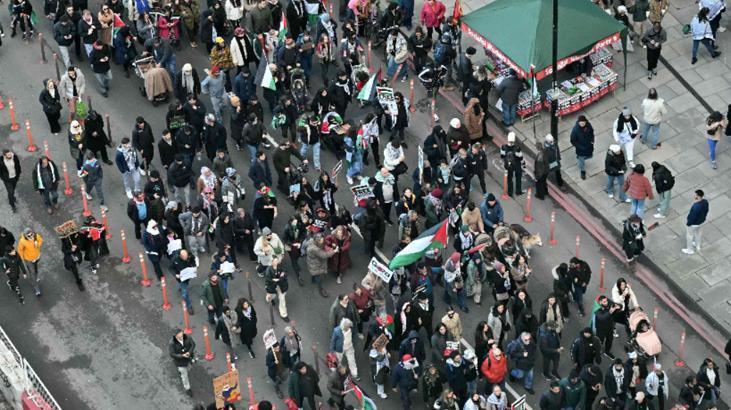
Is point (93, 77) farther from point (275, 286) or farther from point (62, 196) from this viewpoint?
point (275, 286)

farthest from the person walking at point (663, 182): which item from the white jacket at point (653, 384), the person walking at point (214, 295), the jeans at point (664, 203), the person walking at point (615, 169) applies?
the person walking at point (214, 295)

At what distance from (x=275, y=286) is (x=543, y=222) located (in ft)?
22.4

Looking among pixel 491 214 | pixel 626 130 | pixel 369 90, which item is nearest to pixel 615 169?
pixel 626 130

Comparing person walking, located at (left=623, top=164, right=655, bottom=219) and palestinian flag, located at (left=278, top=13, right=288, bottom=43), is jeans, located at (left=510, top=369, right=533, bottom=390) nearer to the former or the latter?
person walking, located at (left=623, top=164, right=655, bottom=219)

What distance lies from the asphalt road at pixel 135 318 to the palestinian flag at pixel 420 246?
1.58 metres

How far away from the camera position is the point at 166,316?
39562 millimetres

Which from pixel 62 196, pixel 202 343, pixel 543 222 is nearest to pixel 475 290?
pixel 543 222

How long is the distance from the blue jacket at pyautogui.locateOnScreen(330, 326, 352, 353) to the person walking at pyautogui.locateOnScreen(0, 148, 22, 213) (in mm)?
9175

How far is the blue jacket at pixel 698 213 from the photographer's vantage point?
39594 mm

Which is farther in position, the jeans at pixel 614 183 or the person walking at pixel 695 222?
the jeans at pixel 614 183

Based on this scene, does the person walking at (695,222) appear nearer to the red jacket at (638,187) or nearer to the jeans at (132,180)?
the red jacket at (638,187)

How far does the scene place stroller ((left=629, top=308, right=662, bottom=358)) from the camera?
37156 mm

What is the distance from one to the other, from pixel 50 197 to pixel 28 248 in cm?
277

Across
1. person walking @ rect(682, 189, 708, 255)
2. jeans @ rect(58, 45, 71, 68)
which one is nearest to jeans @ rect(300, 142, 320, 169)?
jeans @ rect(58, 45, 71, 68)
